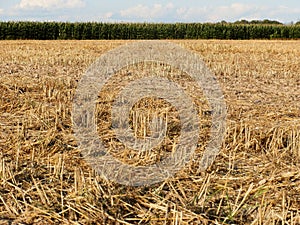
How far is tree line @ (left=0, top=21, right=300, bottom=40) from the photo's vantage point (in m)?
37.6

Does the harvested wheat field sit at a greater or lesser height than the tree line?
lesser

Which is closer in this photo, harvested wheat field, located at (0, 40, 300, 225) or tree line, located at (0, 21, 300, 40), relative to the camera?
harvested wheat field, located at (0, 40, 300, 225)

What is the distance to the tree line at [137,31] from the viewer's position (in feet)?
123

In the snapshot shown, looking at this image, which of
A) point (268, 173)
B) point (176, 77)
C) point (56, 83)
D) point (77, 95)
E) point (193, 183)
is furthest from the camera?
point (176, 77)

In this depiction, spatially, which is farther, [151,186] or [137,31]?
[137,31]

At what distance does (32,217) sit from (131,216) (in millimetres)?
606

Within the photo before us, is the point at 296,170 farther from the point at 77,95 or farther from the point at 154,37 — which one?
the point at 154,37

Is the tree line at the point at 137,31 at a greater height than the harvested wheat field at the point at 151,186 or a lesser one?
greater

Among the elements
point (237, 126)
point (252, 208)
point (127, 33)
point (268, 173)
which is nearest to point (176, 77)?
point (237, 126)

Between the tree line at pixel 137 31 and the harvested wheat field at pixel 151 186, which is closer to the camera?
the harvested wheat field at pixel 151 186

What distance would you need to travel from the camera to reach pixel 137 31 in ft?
129

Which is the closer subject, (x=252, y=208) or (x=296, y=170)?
(x=252, y=208)

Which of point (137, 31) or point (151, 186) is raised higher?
point (137, 31)

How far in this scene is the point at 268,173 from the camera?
11.5 ft
